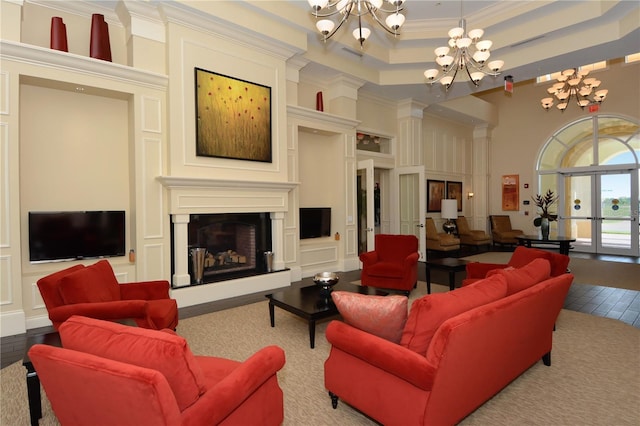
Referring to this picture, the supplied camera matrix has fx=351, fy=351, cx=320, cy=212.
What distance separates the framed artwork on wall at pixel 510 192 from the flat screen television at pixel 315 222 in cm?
725

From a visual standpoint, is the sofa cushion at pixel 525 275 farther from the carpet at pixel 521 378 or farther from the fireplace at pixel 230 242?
the fireplace at pixel 230 242

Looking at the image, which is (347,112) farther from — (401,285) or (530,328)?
(530,328)

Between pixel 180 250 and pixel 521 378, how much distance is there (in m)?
4.25

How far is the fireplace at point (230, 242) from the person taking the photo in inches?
211

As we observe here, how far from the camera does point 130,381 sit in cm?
131

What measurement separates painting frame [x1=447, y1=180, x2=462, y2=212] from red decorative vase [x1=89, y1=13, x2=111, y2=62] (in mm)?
9166

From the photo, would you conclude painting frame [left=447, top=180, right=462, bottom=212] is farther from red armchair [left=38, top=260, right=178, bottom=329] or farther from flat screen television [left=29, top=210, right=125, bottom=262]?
red armchair [left=38, top=260, right=178, bottom=329]

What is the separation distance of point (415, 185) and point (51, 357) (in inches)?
309

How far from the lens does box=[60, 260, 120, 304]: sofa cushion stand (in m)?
2.87

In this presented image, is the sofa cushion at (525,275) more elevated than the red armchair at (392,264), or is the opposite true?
the sofa cushion at (525,275)

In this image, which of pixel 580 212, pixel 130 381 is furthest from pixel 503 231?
pixel 130 381

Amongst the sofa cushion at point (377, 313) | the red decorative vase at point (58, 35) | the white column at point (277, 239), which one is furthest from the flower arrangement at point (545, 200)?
the red decorative vase at point (58, 35)

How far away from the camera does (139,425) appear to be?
1.37 m

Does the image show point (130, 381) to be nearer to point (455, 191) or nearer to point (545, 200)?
point (455, 191)
